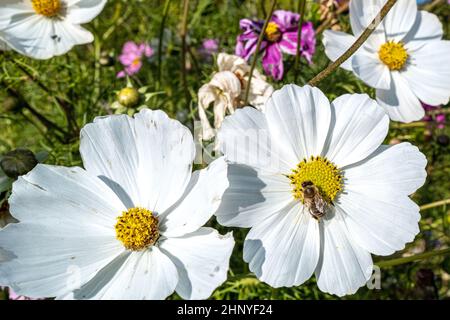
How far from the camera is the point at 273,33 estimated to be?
3.57ft

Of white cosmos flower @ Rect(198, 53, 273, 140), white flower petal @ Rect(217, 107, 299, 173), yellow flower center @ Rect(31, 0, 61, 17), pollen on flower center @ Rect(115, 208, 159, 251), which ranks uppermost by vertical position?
yellow flower center @ Rect(31, 0, 61, 17)

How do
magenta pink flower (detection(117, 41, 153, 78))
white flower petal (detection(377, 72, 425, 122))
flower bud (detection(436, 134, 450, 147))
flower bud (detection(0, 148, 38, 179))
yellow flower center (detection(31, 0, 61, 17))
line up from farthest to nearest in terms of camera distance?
magenta pink flower (detection(117, 41, 153, 78)) → flower bud (detection(436, 134, 450, 147)) → yellow flower center (detection(31, 0, 61, 17)) → white flower petal (detection(377, 72, 425, 122)) → flower bud (detection(0, 148, 38, 179))

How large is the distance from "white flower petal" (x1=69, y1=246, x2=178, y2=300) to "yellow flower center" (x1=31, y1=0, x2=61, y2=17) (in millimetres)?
619

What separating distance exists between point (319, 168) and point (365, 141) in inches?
3.3

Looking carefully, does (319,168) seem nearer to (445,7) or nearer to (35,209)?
(35,209)

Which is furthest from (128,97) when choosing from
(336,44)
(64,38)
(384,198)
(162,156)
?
(384,198)

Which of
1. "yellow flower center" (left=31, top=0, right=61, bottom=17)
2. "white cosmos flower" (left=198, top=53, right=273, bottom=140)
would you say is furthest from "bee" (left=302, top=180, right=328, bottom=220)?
"yellow flower center" (left=31, top=0, right=61, bottom=17)

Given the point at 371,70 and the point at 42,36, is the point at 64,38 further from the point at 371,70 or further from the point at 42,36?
the point at 371,70

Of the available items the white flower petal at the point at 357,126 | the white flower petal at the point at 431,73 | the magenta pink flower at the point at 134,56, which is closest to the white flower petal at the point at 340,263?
the white flower petal at the point at 357,126

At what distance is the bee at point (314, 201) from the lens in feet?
2.35

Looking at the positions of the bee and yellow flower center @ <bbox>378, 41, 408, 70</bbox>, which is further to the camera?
yellow flower center @ <bbox>378, 41, 408, 70</bbox>

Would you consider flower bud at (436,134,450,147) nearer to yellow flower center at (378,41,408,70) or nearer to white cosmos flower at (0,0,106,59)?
yellow flower center at (378,41,408,70)

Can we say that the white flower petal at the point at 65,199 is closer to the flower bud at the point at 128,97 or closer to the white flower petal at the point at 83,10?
the flower bud at the point at 128,97

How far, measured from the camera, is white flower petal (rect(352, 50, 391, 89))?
92cm
